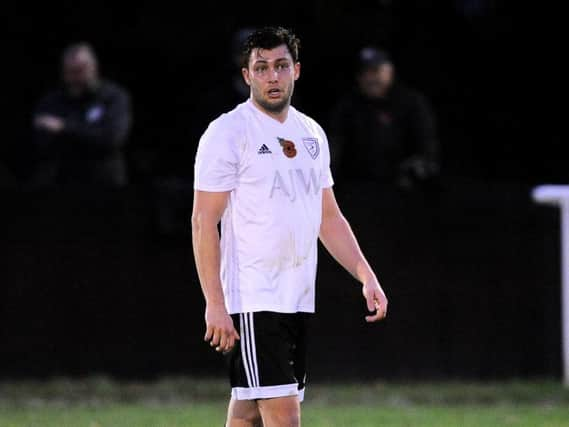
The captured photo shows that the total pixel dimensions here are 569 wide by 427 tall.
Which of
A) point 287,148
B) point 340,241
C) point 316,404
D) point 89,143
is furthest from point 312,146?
point 89,143

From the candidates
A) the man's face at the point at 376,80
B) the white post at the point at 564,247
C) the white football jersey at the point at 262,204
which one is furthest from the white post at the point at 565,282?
the white football jersey at the point at 262,204

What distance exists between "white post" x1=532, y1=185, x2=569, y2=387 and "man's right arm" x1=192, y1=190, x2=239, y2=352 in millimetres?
5363

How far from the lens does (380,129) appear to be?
37.7ft

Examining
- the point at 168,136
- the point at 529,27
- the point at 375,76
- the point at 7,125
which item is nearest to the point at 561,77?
the point at 529,27

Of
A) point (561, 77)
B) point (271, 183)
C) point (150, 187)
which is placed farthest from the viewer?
point (561, 77)

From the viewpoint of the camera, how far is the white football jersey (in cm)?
634

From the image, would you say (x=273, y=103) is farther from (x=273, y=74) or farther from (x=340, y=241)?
(x=340, y=241)

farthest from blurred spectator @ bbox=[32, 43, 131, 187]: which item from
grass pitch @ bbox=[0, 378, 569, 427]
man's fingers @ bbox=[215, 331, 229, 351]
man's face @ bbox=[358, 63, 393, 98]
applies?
man's fingers @ bbox=[215, 331, 229, 351]

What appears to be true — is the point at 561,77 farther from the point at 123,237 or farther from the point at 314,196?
the point at 314,196

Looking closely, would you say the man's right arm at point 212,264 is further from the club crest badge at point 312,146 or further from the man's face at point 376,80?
the man's face at point 376,80

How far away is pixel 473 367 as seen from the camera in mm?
11430

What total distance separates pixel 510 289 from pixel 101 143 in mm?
3395

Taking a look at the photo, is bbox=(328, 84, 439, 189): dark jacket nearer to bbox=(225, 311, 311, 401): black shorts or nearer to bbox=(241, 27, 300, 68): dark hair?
bbox=(241, 27, 300, 68): dark hair

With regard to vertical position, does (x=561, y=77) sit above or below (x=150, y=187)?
above
